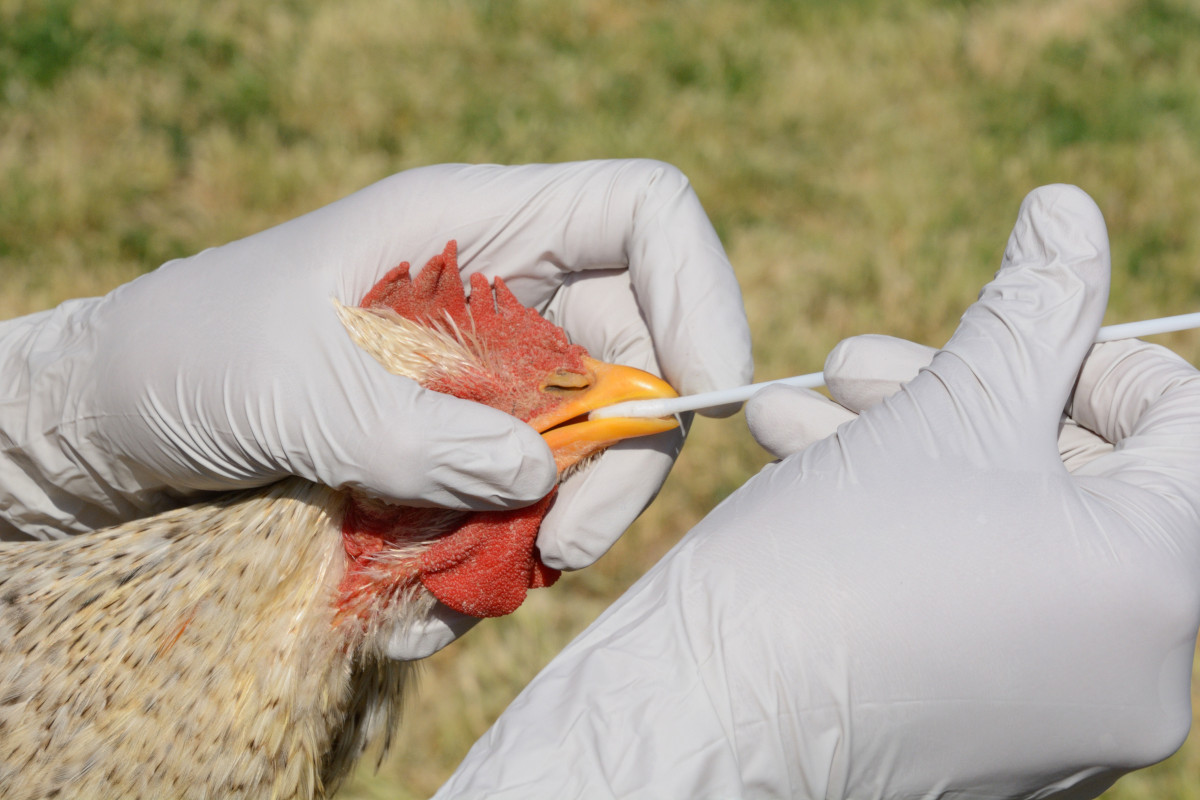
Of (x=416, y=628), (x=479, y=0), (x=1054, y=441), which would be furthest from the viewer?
(x=479, y=0)

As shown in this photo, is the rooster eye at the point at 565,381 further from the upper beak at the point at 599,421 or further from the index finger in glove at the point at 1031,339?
the index finger in glove at the point at 1031,339

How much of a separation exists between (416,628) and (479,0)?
20.2 feet

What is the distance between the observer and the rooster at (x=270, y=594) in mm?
2020

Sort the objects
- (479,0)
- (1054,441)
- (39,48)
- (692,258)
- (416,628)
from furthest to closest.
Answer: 1. (479,0)
2. (39,48)
3. (692,258)
4. (416,628)
5. (1054,441)

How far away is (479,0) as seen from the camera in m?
7.36

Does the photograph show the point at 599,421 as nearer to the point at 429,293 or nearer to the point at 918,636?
the point at 429,293

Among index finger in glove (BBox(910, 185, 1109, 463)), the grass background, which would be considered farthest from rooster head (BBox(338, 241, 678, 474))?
the grass background

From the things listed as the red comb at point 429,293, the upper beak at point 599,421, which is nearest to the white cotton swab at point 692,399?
the upper beak at point 599,421

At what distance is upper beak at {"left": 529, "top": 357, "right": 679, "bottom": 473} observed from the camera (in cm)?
217

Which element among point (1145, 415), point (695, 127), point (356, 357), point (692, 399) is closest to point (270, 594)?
point (356, 357)

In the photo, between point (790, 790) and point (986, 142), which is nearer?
point (790, 790)

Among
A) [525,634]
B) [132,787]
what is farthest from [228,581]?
[525,634]

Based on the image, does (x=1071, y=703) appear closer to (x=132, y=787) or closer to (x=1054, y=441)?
(x=1054, y=441)

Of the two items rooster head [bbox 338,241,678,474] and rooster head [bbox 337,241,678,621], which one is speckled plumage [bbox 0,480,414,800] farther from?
rooster head [bbox 338,241,678,474]
